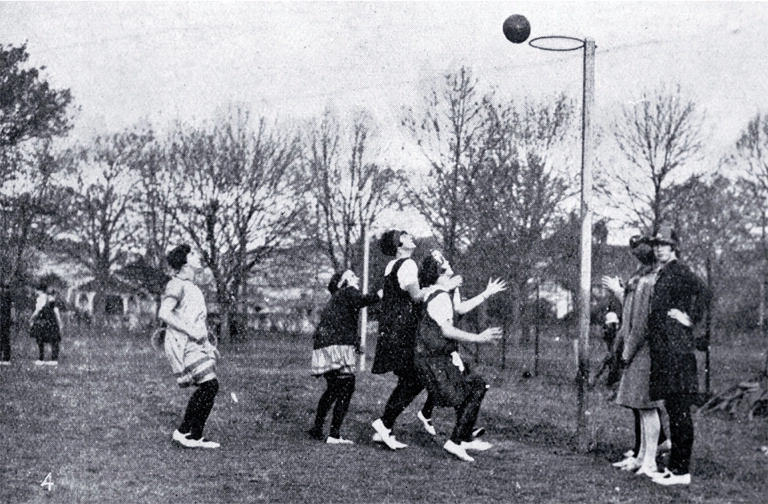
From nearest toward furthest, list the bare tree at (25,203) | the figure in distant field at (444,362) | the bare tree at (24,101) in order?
the figure in distant field at (444,362) → the bare tree at (24,101) → the bare tree at (25,203)

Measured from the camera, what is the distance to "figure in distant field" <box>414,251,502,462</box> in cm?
688

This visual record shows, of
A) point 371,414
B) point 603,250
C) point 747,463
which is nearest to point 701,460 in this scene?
point 747,463

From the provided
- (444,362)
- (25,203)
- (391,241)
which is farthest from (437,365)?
(25,203)

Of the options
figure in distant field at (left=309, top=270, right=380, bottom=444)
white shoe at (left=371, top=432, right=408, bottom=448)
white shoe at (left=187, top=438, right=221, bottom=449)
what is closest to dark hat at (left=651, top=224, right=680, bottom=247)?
Answer: figure in distant field at (left=309, top=270, right=380, bottom=444)

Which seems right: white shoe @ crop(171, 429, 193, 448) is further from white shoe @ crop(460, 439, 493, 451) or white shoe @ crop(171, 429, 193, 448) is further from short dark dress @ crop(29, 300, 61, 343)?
short dark dress @ crop(29, 300, 61, 343)

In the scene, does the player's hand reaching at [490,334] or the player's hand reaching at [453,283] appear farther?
the player's hand reaching at [453,283]

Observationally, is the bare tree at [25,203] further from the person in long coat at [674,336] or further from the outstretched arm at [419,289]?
the person in long coat at [674,336]

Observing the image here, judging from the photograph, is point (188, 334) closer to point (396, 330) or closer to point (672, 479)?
point (396, 330)

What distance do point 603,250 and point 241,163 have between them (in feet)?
49.3

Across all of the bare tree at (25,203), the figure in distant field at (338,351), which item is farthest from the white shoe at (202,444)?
the bare tree at (25,203)

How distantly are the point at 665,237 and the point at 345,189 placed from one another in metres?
27.3

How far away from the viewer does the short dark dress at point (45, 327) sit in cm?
1670

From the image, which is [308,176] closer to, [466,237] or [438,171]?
[438,171]

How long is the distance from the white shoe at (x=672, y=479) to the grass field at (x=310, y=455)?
71 mm
